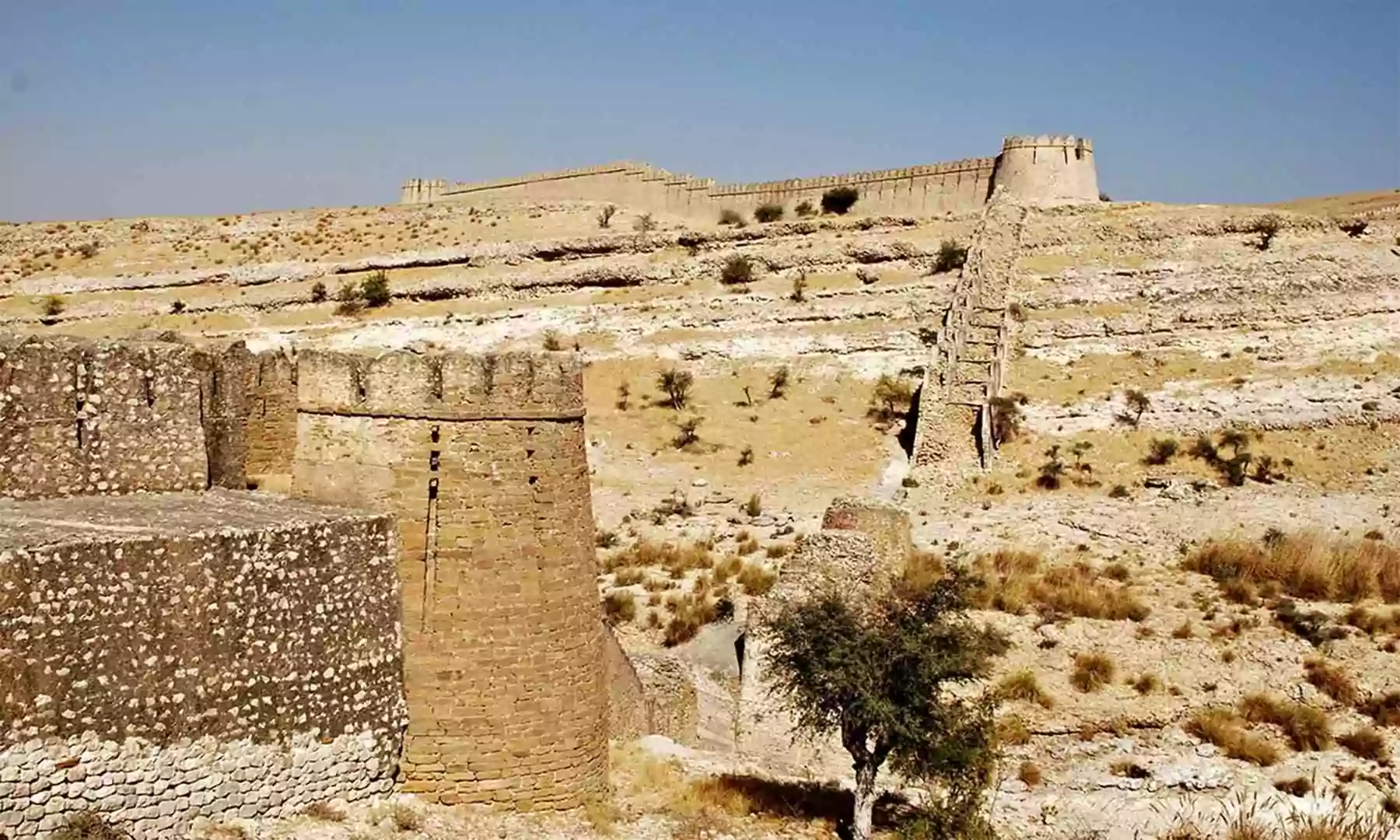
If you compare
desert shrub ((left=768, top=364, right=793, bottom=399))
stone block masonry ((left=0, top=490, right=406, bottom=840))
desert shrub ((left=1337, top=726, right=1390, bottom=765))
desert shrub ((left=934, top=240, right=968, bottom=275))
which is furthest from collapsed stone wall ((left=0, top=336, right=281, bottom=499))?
desert shrub ((left=934, top=240, right=968, bottom=275))

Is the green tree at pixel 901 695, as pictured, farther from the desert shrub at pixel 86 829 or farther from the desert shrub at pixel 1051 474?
the desert shrub at pixel 1051 474

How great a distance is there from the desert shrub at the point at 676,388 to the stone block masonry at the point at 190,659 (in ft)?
67.8

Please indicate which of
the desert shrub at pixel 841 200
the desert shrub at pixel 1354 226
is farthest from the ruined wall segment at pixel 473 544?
the desert shrub at pixel 841 200

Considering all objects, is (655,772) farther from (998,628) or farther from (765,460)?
(765,460)

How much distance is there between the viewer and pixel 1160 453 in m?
23.2

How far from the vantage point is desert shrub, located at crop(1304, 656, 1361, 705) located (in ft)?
41.7

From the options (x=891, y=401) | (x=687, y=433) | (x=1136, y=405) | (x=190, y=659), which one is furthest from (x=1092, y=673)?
(x=891, y=401)

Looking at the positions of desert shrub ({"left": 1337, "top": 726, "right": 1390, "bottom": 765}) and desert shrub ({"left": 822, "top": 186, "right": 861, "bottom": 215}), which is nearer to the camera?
desert shrub ({"left": 1337, "top": 726, "right": 1390, "bottom": 765})

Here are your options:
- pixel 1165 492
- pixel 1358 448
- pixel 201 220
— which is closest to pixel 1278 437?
pixel 1358 448

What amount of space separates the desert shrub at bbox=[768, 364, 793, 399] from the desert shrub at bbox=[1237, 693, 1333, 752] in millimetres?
16927

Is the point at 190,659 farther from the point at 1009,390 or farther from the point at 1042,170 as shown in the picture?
the point at 1042,170

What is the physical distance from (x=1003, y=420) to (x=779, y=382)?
6.31 meters

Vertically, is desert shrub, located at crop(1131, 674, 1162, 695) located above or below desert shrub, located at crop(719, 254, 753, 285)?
below

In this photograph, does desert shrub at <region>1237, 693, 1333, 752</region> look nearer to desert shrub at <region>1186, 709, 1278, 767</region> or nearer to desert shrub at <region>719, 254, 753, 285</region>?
desert shrub at <region>1186, 709, 1278, 767</region>
